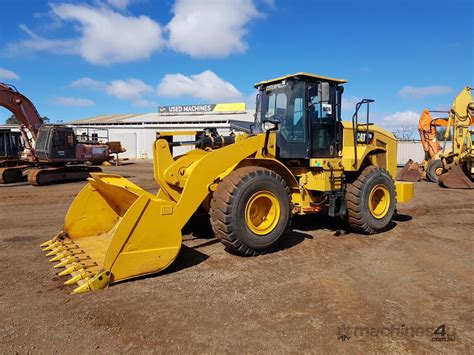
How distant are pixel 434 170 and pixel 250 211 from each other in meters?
14.9

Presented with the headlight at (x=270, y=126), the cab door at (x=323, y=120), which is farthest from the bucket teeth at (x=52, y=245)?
the cab door at (x=323, y=120)

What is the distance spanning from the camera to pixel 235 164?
564 cm

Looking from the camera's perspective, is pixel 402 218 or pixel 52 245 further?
pixel 402 218

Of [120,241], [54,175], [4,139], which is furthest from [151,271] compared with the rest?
[4,139]

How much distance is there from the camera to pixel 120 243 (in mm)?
4309

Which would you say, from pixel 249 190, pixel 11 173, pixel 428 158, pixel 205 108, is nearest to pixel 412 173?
pixel 428 158

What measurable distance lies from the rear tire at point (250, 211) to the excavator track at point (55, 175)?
41.7 feet

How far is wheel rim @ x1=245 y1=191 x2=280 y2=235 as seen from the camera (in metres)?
5.56

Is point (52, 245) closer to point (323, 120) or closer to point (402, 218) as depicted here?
point (323, 120)

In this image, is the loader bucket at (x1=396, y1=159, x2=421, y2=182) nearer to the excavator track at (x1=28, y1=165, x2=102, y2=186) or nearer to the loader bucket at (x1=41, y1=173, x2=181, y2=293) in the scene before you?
the excavator track at (x1=28, y1=165, x2=102, y2=186)

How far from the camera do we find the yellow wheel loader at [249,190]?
460 cm

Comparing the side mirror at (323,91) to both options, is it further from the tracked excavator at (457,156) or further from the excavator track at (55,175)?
the excavator track at (55,175)

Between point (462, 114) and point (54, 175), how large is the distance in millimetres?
16446

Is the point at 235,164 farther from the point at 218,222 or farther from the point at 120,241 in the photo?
the point at 120,241
